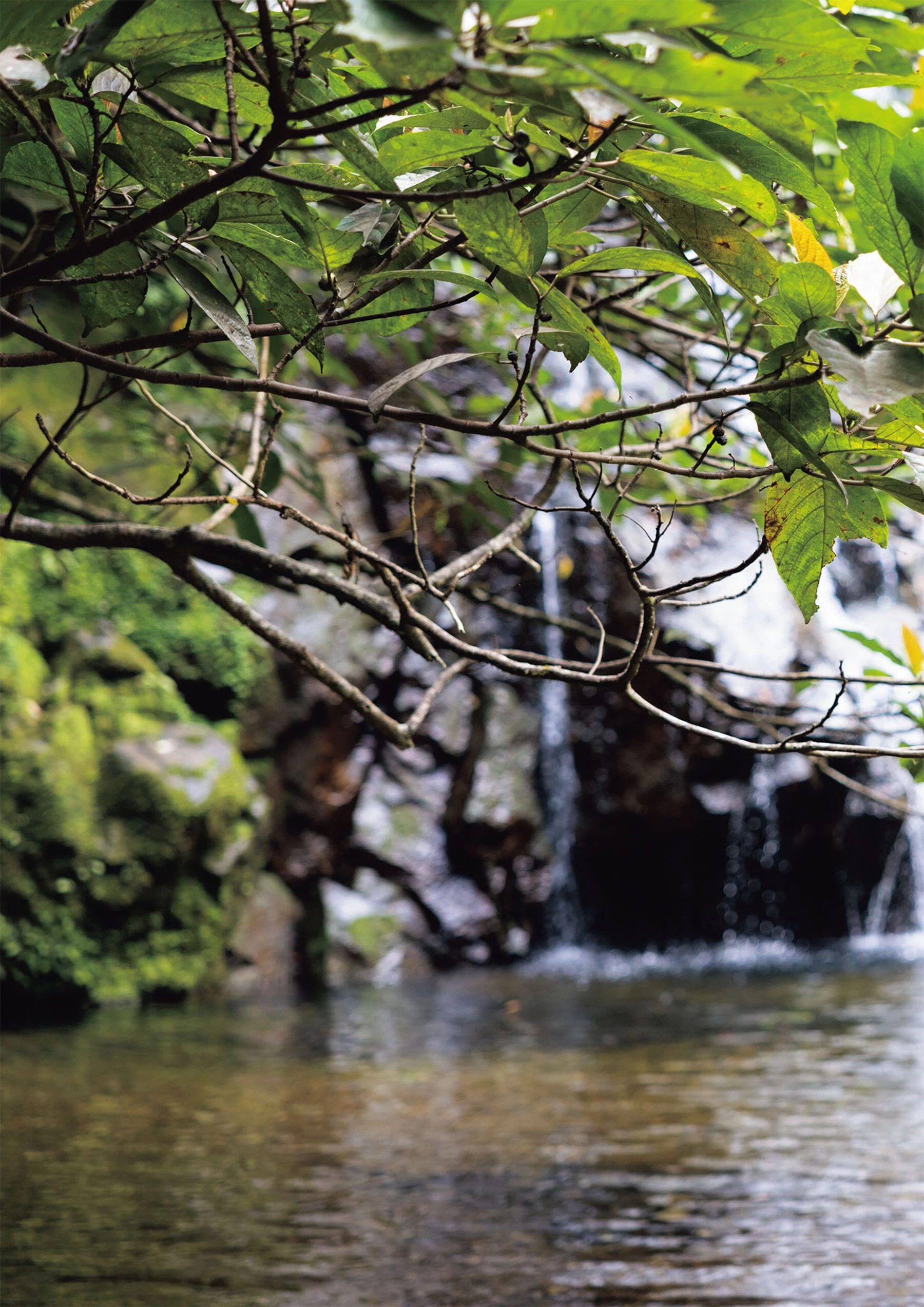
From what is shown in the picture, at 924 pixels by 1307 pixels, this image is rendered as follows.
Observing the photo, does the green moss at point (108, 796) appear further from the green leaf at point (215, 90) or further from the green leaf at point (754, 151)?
the green leaf at point (754, 151)

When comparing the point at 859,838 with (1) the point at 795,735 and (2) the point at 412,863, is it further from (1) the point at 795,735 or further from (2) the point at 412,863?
(1) the point at 795,735

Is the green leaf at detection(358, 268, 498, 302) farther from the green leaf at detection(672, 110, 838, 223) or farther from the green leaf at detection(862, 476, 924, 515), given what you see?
the green leaf at detection(862, 476, 924, 515)

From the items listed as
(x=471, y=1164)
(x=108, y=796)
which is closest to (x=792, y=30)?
(x=471, y=1164)

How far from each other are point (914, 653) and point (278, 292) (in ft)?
3.79

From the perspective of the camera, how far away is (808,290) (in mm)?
973

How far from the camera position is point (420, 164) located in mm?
1048

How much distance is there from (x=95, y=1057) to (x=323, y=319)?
493 centimetres

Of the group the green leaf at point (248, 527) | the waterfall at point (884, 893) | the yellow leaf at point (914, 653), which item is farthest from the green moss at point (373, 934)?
the yellow leaf at point (914, 653)

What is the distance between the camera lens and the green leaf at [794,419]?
1.03m

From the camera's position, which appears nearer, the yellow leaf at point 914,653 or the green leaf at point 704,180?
the green leaf at point 704,180

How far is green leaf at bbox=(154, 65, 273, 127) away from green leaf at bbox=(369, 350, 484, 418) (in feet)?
0.86

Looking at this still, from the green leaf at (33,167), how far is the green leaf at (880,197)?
71cm

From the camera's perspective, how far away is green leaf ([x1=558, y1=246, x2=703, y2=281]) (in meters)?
1.06

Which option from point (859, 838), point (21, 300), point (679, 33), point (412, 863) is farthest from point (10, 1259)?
point (859, 838)
